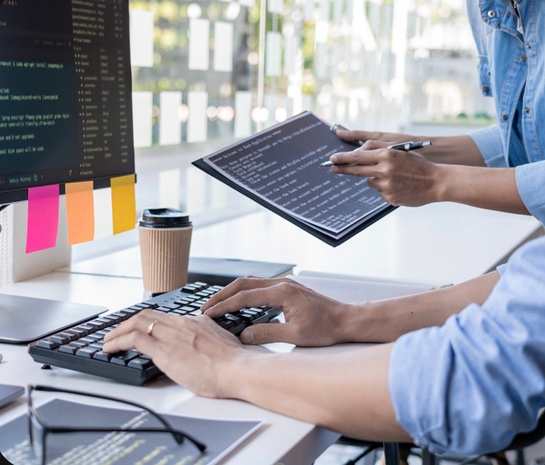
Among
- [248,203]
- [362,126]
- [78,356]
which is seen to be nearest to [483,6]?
[78,356]

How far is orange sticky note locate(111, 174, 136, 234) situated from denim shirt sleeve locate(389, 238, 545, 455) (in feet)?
2.21

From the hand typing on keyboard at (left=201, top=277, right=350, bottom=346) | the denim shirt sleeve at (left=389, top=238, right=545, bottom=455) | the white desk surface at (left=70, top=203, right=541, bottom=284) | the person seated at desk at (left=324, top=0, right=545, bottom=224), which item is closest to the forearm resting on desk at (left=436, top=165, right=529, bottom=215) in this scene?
the person seated at desk at (left=324, top=0, right=545, bottom=224)

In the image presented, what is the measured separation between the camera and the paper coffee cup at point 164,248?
1259mm

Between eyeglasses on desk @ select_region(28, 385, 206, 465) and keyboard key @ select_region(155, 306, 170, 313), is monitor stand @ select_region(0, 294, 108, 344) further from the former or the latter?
eyeglasses on desk @ select_region(28, 385, 206, 465)

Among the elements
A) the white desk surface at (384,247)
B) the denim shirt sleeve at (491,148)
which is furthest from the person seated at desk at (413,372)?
the denim shirt sleeve at (491,148)

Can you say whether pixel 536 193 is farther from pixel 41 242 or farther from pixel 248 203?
pixel 248 203

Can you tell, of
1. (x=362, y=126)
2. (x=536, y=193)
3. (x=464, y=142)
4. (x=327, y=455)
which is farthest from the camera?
(x=362, y=126)

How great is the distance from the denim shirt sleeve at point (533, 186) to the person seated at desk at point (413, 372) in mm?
558

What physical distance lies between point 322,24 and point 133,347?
8.48 ft

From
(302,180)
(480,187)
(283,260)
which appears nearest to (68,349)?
(302,180)

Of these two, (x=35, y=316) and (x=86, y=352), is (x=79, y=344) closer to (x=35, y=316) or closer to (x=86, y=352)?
(x=86, y=352)

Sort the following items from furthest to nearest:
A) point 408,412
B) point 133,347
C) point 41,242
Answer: point 41,242, point 133,347, point 408,412

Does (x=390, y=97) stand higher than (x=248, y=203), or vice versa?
(x=390, y=97)

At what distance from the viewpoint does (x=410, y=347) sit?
690 millimetres
